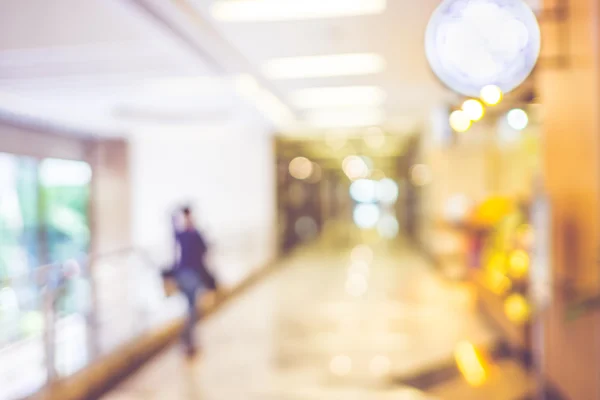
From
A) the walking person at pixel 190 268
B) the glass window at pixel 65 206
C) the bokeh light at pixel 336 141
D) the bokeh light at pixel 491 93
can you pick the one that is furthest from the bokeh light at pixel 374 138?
the bokeh light at pixel 491 93

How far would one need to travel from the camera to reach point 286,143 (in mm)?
Result: 14703

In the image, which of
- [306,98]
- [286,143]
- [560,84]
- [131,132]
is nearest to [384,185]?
[286,143]

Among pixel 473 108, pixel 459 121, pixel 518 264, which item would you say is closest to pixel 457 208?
pixel 518 264

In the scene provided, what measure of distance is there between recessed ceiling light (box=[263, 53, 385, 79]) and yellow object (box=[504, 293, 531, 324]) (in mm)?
2876

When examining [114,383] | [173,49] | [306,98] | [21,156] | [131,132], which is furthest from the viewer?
[131,132]

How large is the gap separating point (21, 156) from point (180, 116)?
2.73 meters

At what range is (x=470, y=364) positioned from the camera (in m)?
5.21

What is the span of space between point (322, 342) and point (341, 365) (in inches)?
33.5

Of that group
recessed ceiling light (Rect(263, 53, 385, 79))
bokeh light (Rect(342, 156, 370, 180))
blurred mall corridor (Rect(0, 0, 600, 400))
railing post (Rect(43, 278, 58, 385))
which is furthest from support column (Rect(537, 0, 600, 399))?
bokeh light (Rect(342, 156, 370, 180))

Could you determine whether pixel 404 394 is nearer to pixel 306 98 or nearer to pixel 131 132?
pixel 306 98

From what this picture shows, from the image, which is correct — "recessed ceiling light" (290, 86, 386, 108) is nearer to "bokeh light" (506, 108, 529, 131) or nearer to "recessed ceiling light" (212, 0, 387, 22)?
"bokeh light" (506, 108, 529, 131)

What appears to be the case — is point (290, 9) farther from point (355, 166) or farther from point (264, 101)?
point (355, 166)

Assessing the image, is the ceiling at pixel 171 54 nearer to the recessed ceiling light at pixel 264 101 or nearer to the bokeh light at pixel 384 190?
the recessed ceiling light at pixel 264 101

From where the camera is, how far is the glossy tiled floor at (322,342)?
4480 mm
